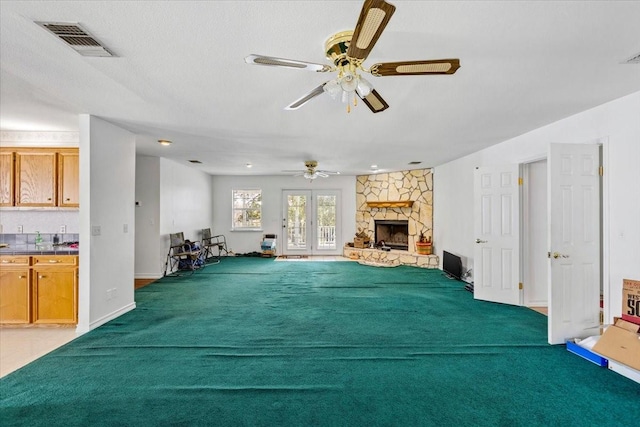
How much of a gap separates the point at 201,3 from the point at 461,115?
3022 mm

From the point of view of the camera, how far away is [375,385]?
242 cm

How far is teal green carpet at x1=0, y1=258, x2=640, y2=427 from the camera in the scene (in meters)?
2.08

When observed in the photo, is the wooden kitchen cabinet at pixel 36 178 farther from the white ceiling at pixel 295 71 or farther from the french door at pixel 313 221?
the french door at pixel 313 221

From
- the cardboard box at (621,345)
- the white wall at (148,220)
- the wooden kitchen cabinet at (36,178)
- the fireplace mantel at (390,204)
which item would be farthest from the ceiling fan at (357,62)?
the fireplace mantel at (390,204)

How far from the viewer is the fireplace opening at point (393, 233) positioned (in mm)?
8477

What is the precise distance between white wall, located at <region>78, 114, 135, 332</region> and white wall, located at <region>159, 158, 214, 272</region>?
2163 mm

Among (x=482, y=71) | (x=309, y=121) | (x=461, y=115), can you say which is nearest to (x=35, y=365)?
(x=309, y=121)

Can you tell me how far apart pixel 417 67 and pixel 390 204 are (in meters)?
6.82

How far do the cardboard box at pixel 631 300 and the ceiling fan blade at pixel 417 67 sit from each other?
283 cm

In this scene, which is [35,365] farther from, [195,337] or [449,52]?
[449,52]

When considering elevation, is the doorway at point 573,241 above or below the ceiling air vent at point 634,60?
below

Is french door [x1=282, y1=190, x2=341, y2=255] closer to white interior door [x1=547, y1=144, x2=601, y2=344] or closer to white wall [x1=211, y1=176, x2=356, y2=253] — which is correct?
white wall [x1=211, y1=176, x2=356, y2=253]

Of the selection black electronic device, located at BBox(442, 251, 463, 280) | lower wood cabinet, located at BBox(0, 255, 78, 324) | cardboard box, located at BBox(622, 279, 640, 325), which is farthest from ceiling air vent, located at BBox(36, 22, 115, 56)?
black electronic device, located at BBox(442, 251, 463, 280)

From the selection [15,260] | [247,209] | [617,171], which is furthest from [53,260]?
[617,171]
